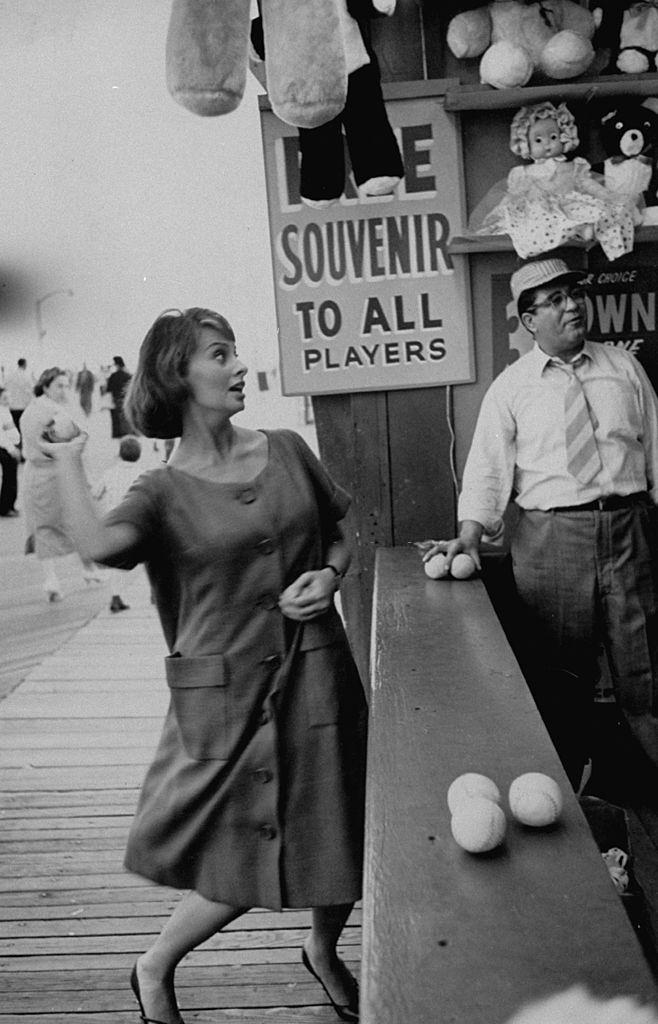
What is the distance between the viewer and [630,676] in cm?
279

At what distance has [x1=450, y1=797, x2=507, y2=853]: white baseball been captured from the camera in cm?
109

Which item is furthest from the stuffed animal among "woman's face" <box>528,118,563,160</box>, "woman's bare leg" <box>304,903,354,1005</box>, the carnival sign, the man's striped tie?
"woman's bare leg" <box>304,903,354,1005</box>

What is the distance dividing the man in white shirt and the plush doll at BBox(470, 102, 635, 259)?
0.57ft

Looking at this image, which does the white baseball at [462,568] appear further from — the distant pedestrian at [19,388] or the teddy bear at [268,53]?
the teddy bear at [268,53]

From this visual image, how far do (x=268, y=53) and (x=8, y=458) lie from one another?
1.84 m

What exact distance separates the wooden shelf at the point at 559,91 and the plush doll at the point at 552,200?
62 millimetres

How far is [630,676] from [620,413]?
0.71 metres

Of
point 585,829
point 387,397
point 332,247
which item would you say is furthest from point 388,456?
point 585,829

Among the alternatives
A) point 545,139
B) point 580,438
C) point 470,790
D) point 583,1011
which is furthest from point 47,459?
point 545,139

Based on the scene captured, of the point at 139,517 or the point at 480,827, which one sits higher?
the point at 139,517

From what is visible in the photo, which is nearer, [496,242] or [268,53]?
[268,53]

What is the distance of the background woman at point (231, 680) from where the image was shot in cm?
188

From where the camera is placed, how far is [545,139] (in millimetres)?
3047

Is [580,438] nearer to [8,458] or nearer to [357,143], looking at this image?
[357,143]
